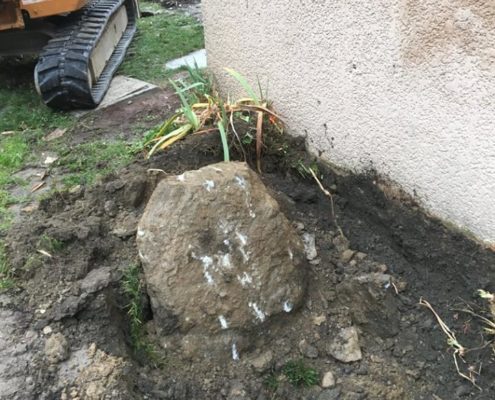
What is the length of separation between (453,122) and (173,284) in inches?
52.9

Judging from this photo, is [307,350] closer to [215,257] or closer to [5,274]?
[215,257]

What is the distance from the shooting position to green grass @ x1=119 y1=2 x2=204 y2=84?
555cm

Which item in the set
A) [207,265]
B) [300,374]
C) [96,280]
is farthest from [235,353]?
[96,280]

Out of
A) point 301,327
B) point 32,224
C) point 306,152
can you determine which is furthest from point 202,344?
point 306,152

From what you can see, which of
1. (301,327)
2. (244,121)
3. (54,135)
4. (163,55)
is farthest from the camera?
(163,55)

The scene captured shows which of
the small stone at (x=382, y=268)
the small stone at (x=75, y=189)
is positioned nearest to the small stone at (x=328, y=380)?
the small stone at (x=382, y=268)

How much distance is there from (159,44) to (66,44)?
5.53 feet

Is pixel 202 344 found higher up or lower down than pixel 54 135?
higher up

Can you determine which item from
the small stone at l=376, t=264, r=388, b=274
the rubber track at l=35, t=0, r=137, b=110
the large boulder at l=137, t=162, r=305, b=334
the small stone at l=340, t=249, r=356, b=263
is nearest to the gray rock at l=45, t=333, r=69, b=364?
the large boulder at l=137, t=162, r=305, b=334

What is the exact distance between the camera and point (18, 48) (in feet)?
18.0

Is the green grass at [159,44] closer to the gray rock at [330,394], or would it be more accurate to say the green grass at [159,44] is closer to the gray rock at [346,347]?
the gray rock at [346,347]

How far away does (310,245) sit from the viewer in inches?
112

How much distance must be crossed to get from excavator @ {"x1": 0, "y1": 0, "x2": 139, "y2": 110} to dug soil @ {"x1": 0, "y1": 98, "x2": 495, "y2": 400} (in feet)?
6.12

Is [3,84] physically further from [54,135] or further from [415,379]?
[415,379]
